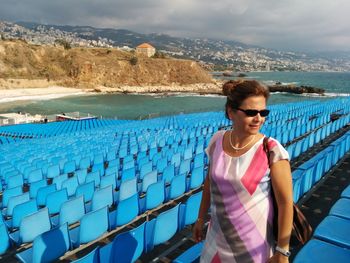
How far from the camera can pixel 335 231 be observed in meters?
2.76

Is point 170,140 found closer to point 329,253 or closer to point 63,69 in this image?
point 329,253

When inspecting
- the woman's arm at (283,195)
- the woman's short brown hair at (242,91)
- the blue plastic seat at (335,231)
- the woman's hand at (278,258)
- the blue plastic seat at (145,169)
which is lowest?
the blue plastic seat at (145,169)

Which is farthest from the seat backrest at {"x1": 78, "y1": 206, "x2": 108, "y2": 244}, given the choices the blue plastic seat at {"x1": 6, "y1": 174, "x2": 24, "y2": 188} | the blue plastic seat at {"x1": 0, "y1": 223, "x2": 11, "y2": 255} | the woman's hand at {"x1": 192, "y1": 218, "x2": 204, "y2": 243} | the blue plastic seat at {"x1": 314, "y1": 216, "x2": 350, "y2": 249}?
the blue plastic seat at {"x1": 6, "y1": 174, "x2": 24, "y2": 188}

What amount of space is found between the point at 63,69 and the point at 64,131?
238 ft

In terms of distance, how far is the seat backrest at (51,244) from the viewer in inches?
130

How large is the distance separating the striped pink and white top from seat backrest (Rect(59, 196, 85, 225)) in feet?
9.61

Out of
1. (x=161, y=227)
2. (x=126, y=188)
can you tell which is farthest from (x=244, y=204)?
(x=126, y=188)

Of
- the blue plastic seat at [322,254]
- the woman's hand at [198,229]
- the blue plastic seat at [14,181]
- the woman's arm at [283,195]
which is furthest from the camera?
the blue plastic seat at [14,181]

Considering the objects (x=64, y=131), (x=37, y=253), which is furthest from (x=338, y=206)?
(x=64, y=131)

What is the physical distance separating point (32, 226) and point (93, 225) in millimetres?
797

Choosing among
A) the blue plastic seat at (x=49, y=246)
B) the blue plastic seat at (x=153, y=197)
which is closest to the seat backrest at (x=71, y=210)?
the blue plastic seat at (x=49, y=246)

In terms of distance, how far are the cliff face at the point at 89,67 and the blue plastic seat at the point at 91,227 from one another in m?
79.0

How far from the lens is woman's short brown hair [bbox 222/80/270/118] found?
1.96 meters

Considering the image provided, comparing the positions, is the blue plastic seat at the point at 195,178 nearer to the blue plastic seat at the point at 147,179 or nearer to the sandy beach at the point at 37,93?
the blue plastic seat at the point at 147,179
